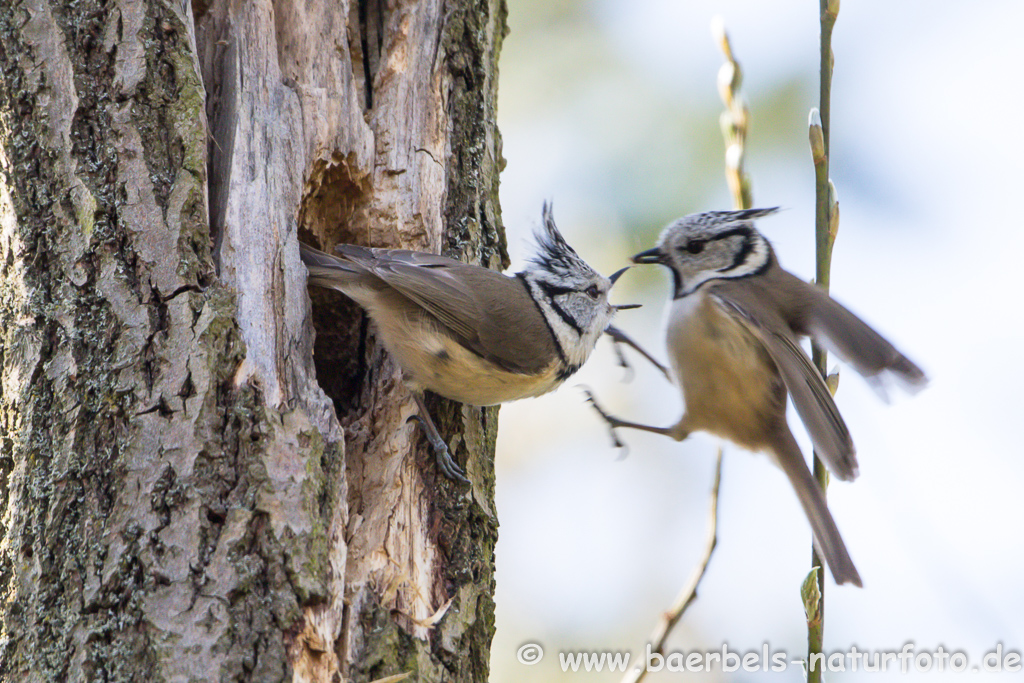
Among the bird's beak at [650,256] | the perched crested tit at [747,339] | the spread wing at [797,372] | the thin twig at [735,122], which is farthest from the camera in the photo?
the bird's beak at [650,256]

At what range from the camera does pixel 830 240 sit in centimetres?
142

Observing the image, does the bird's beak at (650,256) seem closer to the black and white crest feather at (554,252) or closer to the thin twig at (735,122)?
the black and white crest feather at (554,252)

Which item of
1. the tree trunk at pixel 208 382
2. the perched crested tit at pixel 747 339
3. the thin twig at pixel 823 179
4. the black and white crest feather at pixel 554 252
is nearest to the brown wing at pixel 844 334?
the perched crested tit at pixel 747 339

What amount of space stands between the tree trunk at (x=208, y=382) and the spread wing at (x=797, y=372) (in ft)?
2.66

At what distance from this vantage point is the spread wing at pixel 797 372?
203cm

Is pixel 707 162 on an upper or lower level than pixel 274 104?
upper

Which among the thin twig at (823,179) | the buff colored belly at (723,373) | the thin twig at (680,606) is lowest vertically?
the thin twig at (680,606)

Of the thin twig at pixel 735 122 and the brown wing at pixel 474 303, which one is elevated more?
the thin twig at pixel 735 122

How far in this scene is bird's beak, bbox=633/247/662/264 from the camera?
295cm

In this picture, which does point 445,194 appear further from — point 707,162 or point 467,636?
point 707,162

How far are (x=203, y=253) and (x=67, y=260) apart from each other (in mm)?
276

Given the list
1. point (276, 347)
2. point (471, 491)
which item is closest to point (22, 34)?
point (276, 347)

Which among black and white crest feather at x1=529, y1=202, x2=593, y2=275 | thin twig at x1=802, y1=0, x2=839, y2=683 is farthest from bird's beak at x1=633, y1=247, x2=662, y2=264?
thin twig at x1=802, y1=0, x2=839, y2=683

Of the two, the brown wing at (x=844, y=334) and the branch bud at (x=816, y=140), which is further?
the brown wing at (x=844, y=334)
